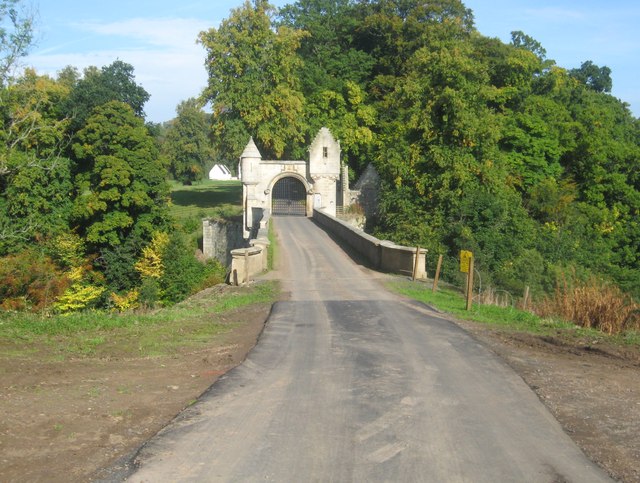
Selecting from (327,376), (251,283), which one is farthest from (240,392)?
(251,283)

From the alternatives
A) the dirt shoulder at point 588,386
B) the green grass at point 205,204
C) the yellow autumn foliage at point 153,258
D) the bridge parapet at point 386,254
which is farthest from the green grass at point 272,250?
the dirt shoulder at point 588,386

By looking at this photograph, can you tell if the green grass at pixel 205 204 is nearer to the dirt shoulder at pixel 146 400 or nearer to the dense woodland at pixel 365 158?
the dense woodland at pixel 365 158

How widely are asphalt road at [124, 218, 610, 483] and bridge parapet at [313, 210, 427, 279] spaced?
10.9 meters

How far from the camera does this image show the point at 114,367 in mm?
10891

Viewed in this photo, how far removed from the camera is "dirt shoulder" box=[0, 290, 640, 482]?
23.5ft

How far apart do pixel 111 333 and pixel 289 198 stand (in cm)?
4661

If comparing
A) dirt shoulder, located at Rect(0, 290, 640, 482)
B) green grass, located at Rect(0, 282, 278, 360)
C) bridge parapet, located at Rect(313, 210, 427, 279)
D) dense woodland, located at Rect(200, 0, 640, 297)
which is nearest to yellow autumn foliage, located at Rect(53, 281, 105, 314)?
bridge parapet, located at Rect(313, 210, 427, 279)

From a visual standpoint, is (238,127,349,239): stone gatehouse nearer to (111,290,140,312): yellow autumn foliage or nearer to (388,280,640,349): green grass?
(111,290,140,312): yellow autumn foliage

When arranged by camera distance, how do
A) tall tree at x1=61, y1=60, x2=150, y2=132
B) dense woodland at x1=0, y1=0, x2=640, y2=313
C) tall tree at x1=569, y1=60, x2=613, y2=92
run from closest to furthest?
1. dense woodland at x1=0, y1=0, x2=640, y2=313
2. tall tree at x1=61, y1=60, x2=150, y2=132
3. tall tree at x1=569, y1=60, x2=613, y2=92

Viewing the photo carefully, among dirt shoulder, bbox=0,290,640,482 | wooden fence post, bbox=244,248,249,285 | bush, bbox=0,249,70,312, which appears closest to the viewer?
dirt shoulder, bbox=0,290,640,482

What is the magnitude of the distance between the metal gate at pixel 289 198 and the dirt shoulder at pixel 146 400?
43.4m

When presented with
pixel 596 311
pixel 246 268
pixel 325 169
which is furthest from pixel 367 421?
pixel 325 169

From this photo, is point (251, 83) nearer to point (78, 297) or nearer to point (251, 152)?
point (251, 152)

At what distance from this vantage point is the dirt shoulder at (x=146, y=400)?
7148 mm
